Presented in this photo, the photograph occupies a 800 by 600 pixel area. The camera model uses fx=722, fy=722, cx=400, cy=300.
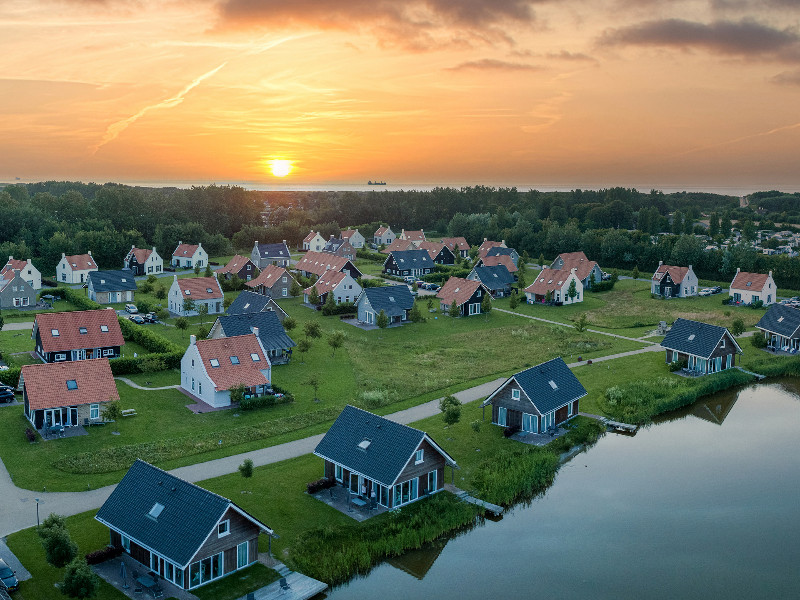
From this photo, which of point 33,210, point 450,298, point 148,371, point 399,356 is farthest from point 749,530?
point 33,210

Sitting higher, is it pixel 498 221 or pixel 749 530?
pixel 498 221

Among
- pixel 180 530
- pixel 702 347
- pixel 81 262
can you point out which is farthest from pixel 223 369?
pixel 81 262

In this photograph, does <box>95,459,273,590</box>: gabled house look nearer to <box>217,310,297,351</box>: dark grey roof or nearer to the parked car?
the parked car

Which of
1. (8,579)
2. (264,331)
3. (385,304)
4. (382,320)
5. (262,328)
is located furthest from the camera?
(385,304)

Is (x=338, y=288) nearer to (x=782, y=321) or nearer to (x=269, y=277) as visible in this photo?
(x=269, y=277)

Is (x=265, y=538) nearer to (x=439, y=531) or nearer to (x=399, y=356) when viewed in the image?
(x=439, y=531)
